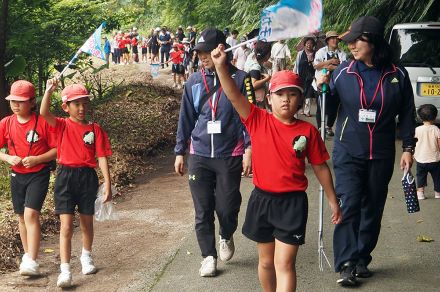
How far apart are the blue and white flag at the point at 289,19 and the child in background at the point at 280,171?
0.29m

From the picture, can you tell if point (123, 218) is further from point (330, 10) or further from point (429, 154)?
point (330, 10)

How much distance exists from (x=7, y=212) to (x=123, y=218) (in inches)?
55.4

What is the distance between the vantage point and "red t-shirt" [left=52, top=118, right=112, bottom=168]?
7090mm

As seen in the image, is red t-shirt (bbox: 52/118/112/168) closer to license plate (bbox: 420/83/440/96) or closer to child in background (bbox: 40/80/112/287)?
child in background (bbox: 40/80/112/287)

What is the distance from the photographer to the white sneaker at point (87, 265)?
7232 millimetres

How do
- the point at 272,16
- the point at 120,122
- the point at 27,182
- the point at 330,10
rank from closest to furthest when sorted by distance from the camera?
1. the point at 272,16
2. the point at 27,182
3. the point at 120,122
4. the point at 330,10

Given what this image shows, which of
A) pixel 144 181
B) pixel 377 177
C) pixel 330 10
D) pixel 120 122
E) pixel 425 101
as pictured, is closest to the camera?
pixel 377 177

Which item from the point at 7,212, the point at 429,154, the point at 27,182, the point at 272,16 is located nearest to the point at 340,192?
the point at 272,16

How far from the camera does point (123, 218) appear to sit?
9539mm

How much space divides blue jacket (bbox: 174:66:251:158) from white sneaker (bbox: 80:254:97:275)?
1.34 metres

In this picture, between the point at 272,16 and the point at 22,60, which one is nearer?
the point at 272,16

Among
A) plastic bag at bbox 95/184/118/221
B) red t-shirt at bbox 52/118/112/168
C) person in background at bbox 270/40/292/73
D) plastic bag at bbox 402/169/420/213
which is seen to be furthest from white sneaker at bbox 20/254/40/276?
person in background at bbox 270/40/292/73

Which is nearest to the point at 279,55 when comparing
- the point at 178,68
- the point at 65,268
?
the point at 178,68

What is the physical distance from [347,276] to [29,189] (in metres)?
3.00
